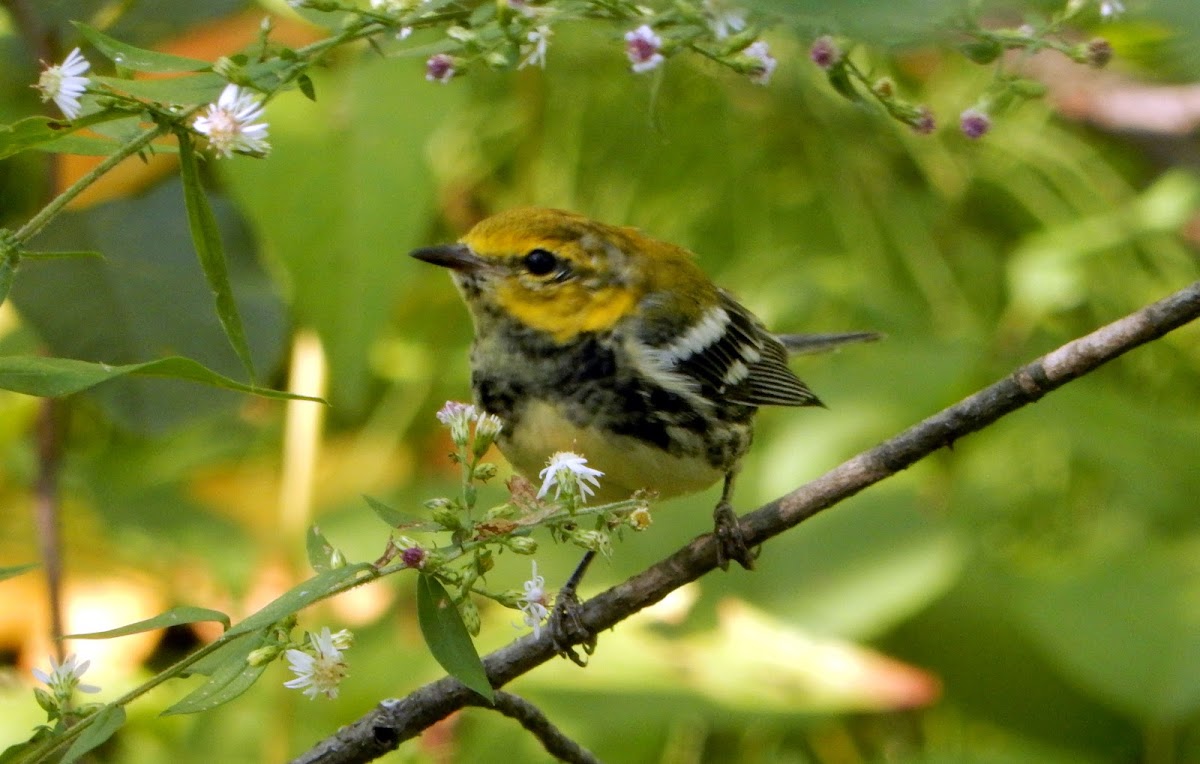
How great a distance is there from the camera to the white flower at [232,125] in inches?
37.7

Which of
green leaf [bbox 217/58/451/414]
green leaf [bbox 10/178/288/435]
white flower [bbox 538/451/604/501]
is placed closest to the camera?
white flower [bbox 538/451/604/501]

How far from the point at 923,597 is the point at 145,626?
1998mm

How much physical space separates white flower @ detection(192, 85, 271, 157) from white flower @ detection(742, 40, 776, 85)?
1.30 ft

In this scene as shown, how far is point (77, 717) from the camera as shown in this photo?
3.20 feet

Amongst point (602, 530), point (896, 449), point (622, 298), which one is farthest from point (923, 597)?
point (602, 530)

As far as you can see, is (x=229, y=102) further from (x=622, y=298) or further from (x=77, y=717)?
(x=622, y=298)

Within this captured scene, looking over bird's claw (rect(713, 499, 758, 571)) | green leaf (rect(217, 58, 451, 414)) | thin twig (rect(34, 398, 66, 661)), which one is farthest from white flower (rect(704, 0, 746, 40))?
thin twig (rect(34, 398, 66, 661))

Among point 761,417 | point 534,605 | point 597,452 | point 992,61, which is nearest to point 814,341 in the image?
point 761,417

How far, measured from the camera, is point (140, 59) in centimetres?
99

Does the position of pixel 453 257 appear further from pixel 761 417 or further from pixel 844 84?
pixel 761 417

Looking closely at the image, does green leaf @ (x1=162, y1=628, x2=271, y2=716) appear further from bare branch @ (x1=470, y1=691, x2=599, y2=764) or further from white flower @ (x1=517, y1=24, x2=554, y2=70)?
white flower @ (x1=517, y1=24, x2=554, y2=70)

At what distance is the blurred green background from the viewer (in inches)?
91.0

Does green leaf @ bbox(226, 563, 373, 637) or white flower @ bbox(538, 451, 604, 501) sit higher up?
green leaf @ bbox(226, 563, 373, 637)

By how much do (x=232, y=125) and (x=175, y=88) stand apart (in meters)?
0.06
